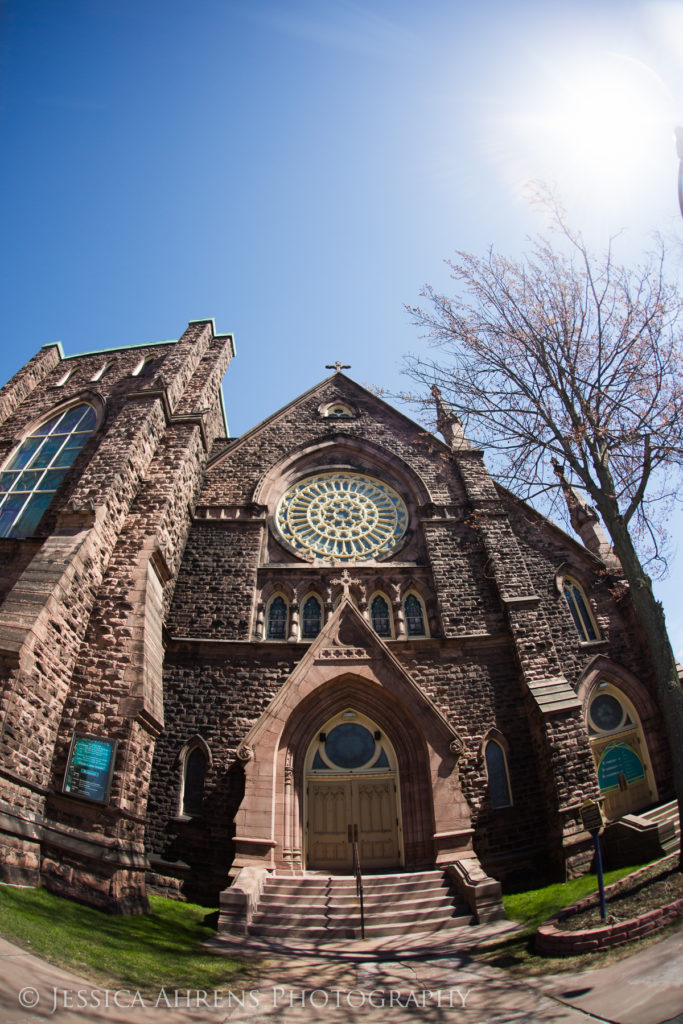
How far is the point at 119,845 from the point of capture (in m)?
7.82

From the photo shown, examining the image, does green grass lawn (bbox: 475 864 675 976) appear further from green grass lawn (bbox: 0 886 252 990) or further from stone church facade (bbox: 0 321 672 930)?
green grass lawn (bbox: 0 886 252 990)

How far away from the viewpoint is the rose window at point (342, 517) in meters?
14.7

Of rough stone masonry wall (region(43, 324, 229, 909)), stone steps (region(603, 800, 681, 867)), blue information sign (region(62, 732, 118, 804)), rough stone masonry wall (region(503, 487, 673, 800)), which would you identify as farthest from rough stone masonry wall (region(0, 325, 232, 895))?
rough stone masonry wall (region(503, 487, 673, 800))

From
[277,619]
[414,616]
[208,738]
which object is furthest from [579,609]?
[208,738]

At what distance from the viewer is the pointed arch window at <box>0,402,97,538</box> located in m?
14.6

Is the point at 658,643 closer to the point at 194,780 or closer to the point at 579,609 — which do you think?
the point at 579,609

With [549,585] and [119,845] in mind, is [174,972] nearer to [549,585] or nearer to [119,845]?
[119,845]

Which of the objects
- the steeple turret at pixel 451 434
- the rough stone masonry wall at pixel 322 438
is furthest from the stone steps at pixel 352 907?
the steeple turret at pixel 451 434

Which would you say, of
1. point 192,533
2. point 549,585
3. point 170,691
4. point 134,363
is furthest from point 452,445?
point 134,363

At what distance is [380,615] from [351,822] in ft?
15.2

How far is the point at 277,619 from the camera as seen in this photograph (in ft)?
43.0

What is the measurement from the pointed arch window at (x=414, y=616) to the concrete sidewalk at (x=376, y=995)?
22.1ft

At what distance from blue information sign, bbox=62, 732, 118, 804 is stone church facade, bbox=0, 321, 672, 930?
0.14 feet

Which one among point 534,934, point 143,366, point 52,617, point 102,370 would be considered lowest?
point 534,934
